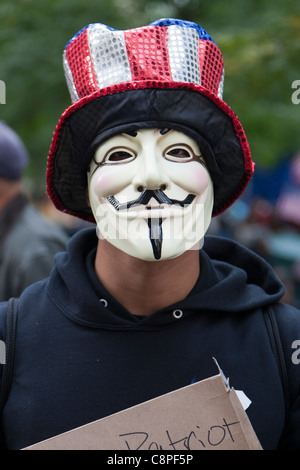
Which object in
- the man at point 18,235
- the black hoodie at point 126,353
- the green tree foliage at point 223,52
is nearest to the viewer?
the black hoodie at point 126,353

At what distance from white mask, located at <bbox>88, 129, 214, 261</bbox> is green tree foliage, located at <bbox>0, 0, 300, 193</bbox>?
3467mm

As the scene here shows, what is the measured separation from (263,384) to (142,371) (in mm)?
376

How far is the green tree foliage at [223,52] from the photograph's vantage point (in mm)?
5520

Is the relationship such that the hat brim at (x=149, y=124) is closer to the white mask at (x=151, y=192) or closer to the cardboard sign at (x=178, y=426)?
the white mask at (x=151, y=192)

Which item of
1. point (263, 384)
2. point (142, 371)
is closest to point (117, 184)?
point (142, 371)

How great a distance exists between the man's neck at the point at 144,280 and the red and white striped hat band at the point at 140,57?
1.75ft

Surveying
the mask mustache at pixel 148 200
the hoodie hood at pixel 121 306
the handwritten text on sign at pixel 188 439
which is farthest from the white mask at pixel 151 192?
the handwritten text on sign at pixel 188 439

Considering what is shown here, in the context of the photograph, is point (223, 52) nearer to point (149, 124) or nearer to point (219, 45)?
point (219, 45)

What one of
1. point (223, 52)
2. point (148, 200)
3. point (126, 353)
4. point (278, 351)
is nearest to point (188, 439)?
point (126, 353)

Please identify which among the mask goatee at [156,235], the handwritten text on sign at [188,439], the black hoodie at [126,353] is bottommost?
the handwritten text on sign at [188,439]

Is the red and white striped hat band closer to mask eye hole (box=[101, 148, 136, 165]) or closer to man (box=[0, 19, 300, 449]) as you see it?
man (box=[0, 19, 300, 449])

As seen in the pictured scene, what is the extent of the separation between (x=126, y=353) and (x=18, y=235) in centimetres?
166

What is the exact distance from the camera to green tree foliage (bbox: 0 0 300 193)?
5520mm
